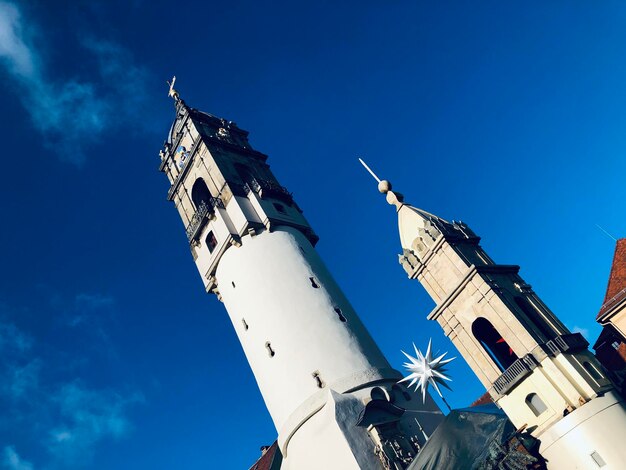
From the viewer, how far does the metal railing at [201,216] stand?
132 ft

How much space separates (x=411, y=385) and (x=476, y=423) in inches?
193

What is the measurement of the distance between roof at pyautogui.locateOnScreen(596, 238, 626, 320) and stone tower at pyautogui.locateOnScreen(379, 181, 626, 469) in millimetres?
5488

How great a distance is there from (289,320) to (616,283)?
21881 mm

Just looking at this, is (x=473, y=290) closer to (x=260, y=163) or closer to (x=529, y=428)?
(x=529, y=428)

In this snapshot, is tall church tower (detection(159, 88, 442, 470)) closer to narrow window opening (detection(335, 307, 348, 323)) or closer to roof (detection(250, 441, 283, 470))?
narrow window opening (detection(335, 307, 348, 323))

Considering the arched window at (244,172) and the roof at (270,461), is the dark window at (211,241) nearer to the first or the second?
the arched window at (244,172)

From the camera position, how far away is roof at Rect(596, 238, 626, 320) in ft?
103

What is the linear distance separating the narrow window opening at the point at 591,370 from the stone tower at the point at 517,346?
5 centimetres

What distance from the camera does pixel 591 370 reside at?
2627 centimetres

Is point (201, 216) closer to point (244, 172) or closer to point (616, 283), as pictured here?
point (244, 172)

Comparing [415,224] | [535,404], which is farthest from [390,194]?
[535,404]

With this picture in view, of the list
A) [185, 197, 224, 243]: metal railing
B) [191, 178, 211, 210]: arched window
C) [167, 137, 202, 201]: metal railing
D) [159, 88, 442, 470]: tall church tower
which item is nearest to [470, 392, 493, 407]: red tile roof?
[159, 88, 442, 470]: tall church tower

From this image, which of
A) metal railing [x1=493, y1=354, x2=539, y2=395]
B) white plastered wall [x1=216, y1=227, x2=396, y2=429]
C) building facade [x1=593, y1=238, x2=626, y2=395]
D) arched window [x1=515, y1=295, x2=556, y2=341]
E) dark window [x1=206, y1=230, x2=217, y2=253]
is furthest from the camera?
dark window [x1=206, y1=230, x2=217, y2=253]

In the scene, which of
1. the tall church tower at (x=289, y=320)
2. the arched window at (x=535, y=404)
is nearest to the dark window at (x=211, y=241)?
the tall church tower at (x=289, y=320)
